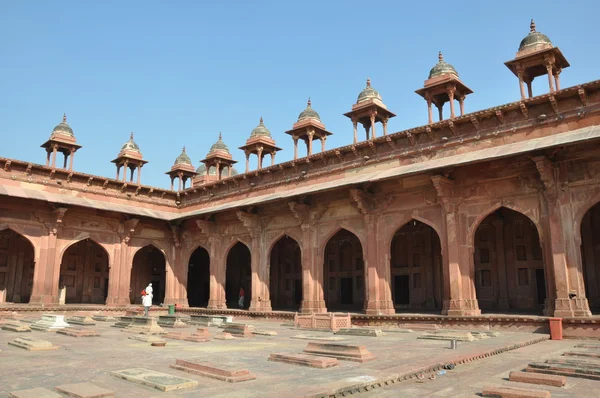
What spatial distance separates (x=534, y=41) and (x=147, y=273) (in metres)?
22.1

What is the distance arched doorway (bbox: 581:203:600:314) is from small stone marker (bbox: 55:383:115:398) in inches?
608

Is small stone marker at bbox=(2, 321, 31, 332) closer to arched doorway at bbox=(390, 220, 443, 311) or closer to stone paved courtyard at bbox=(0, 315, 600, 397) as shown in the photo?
stone paved courtyard at bbox=(0, 315, 600, 397)

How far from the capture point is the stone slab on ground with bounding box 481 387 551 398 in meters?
5.37

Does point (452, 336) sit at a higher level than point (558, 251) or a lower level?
lower

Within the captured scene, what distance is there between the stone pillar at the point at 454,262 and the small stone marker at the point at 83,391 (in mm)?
12011

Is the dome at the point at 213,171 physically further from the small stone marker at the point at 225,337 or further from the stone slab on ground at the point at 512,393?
the stone slab on ground at the point at 512,393

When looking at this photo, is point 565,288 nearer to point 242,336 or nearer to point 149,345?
point 242,336

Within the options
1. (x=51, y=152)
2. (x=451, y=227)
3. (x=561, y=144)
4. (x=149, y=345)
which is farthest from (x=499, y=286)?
(x=51, y=152)

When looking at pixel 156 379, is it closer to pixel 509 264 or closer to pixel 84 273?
pixel 509 264

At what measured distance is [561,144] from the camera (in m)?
13.4

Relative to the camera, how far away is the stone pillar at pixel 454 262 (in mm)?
15609

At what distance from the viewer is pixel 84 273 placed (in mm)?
26531

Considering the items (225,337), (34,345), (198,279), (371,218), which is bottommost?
(225,337)

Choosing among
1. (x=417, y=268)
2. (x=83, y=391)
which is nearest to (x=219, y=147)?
(x=417, y=268)
